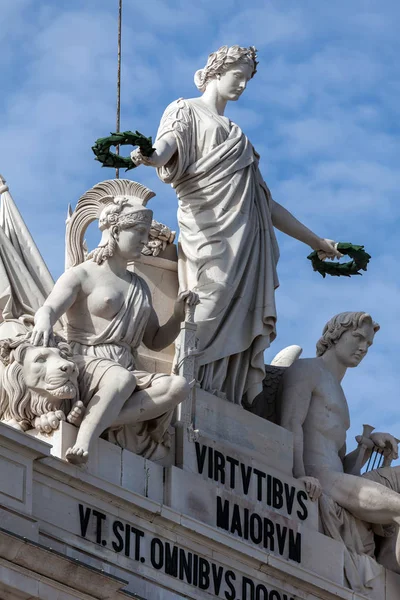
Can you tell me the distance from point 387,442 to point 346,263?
6.37 feet

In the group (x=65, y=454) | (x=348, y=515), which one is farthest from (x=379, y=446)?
(x=65, y=454)

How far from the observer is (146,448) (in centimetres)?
2677

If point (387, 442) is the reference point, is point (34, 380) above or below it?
below

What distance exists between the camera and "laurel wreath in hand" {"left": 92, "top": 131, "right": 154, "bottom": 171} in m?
27.1

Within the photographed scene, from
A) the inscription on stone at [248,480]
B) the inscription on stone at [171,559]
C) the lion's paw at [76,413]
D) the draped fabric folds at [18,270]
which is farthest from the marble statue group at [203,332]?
the inscription on stone at [171,559]

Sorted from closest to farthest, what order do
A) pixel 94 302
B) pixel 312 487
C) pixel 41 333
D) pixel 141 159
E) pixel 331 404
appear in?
pixel 41 333 → pixel 94 302 → pixel 141 159 → pixel 312 487 → pixel 331 404

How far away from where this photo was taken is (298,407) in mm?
28828

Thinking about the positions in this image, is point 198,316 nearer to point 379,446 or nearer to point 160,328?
point 160,328

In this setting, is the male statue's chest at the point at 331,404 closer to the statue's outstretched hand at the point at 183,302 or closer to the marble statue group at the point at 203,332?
the marble statue group at the point at 203,332

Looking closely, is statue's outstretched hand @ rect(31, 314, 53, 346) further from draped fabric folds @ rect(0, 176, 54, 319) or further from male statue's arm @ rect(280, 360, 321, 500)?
male statue's arm @ rect(280, 360, 321, 500)

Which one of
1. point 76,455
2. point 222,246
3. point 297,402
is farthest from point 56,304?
point 297,402

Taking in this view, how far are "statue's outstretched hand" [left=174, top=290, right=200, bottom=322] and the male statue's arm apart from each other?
185cm

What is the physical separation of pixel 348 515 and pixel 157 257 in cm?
326

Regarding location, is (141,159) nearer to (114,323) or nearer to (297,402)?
(114,323)
